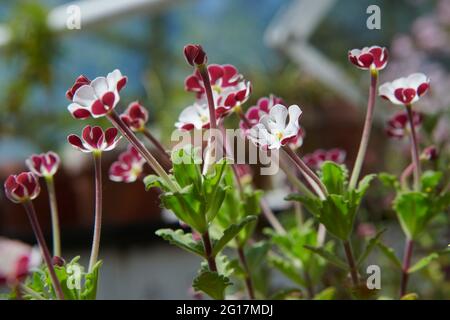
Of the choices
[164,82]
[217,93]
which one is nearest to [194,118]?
[217,93]

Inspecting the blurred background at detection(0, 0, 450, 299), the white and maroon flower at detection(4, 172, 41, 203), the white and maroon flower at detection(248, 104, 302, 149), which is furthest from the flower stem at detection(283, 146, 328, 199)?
the blurred background at detection(0, 0, 450, 299)

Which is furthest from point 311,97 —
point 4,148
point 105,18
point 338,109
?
point 4,148

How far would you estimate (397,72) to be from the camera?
6.00 ft

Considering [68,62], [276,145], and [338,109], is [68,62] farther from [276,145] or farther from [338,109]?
[276,145]

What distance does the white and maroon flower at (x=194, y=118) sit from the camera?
33 centimetres

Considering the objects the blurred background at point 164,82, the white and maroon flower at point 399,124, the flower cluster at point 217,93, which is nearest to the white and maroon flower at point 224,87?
the flower cluster at point 217,93

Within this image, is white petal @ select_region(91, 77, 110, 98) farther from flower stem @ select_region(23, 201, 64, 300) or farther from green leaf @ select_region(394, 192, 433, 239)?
green leaf @ select_region(394, 192, 433, 239)

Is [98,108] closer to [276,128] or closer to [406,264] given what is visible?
[276,128]

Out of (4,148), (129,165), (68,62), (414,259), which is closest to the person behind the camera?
(129,165)

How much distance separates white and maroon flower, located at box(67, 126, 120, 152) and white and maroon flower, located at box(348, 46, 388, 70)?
121 mm

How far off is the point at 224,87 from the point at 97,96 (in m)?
0.08

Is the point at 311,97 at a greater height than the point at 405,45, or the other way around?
the point at 405,45

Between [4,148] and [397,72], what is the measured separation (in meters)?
1.67

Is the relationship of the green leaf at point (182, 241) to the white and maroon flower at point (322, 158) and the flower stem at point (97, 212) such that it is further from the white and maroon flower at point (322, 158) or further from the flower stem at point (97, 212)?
the white and maroon flower at point (322, 158)
